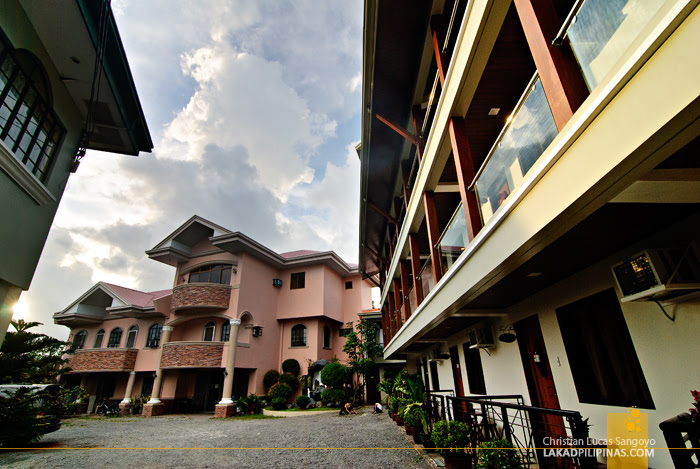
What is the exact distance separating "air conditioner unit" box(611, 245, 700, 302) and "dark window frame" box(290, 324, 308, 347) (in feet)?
75.5

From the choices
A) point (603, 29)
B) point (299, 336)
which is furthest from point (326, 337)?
point (603, 29)

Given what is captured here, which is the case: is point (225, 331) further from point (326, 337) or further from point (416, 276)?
point (416, 276)

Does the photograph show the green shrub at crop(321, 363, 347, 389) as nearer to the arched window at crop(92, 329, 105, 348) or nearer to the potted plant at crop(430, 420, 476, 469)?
the potted plant at crop(430, 420, 476, 469)

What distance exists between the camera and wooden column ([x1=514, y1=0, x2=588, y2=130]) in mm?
2596

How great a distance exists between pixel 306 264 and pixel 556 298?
22.0 metres

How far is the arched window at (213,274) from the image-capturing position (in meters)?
23.0

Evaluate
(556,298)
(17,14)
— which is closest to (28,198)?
(17,14)

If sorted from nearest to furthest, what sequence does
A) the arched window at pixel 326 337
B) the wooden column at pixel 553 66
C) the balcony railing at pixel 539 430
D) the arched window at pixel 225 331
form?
the wooden column at pixel 553 66, the balcony railing at pixel 539 430, the arched window at pixel 225 331, the arched window at pixel 326 337

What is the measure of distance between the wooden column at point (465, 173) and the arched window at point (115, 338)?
3095 cm

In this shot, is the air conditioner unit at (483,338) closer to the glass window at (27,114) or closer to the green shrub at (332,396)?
the glass window at (27,114)

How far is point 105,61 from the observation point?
6.80m

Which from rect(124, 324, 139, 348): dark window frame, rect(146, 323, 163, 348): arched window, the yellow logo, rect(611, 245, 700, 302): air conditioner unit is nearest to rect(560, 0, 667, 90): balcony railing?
rect(611, 245, 700, 302): air conditioner unit

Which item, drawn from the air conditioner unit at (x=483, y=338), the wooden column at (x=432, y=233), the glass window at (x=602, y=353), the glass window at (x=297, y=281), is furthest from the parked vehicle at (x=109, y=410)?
the glass window at (x=602, y=353)

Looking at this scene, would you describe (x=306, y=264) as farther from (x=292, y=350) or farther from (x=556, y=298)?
(x=556, y=298)
